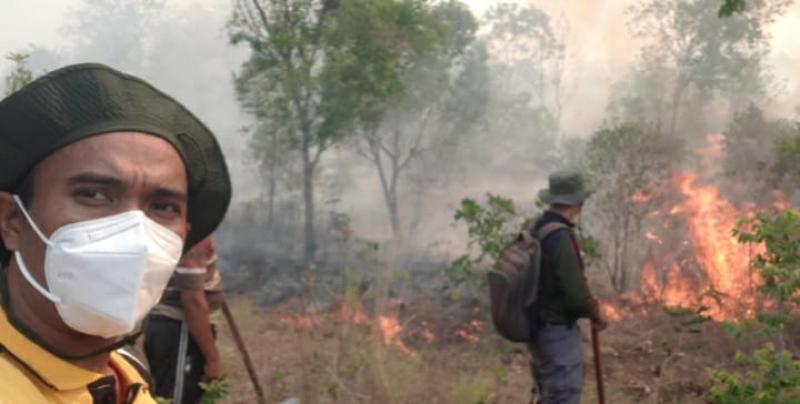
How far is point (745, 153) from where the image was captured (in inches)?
662

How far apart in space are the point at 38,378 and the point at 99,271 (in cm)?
18

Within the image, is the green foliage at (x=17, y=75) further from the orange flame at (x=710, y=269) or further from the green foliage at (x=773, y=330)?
the orange flame at (x=710, y=269)

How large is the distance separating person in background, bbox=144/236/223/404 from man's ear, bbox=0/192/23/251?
1.87 meters

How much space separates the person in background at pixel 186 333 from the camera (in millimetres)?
3080

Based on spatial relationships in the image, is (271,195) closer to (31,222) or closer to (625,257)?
(625,257)

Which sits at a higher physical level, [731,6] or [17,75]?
[731,6]

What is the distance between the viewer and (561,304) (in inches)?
150

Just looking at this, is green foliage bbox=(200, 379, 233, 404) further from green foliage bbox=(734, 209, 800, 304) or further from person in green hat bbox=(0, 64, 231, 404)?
green foliage bbox=(734, 209, 800, 304)

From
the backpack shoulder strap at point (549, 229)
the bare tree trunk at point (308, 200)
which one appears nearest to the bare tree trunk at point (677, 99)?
the bare tree trunk at point (308, 200)

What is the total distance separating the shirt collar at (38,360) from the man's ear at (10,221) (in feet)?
0.45

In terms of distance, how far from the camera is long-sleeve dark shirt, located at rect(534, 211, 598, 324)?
370cm

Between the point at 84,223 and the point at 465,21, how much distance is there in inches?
902

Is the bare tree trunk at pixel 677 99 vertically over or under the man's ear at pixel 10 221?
over

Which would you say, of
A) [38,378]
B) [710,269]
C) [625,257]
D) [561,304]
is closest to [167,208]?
[38,378]
